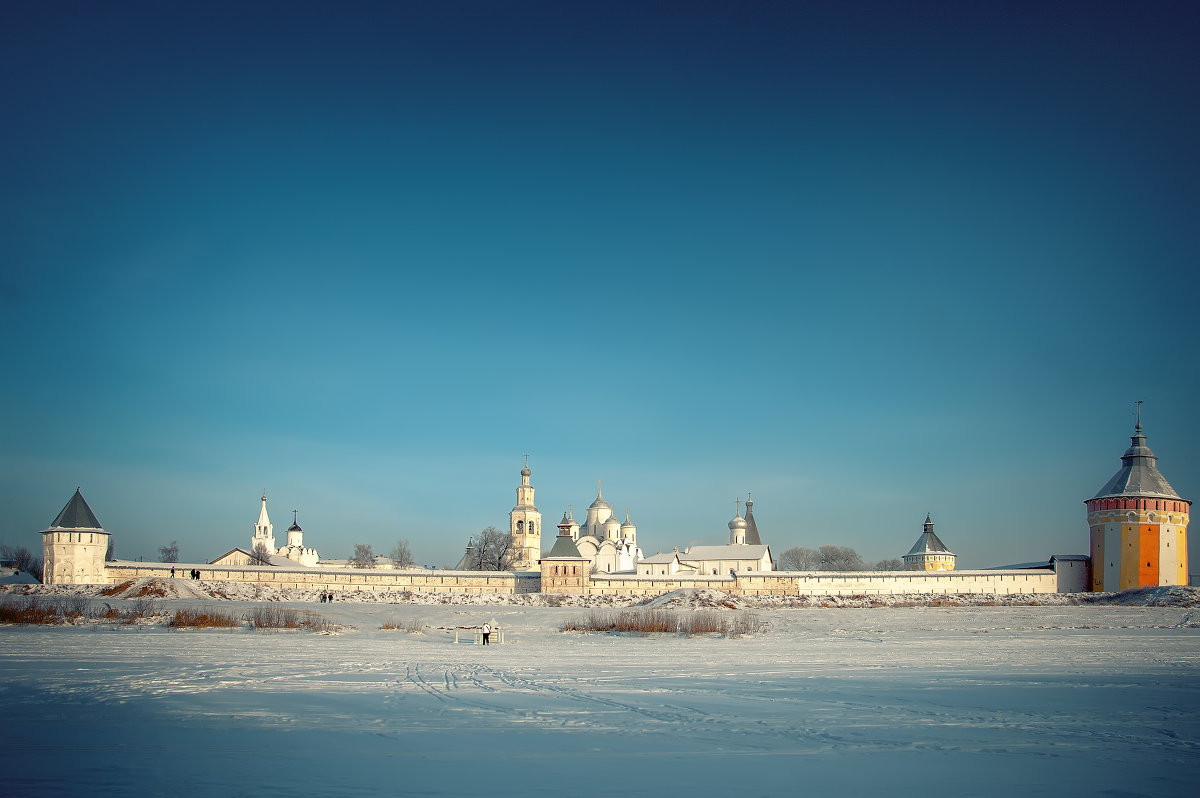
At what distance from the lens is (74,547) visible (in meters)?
44.0

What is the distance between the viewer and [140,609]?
83.7 feet

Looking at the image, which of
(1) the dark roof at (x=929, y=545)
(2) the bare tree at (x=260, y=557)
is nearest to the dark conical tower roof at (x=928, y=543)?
(1) the dark roof at (x=929, y=545)

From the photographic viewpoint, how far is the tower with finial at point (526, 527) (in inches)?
2616

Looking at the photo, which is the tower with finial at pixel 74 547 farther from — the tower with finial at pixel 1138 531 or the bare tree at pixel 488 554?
the tower with finial at pixel 1138 531

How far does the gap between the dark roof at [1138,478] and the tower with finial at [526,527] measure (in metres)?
38.0

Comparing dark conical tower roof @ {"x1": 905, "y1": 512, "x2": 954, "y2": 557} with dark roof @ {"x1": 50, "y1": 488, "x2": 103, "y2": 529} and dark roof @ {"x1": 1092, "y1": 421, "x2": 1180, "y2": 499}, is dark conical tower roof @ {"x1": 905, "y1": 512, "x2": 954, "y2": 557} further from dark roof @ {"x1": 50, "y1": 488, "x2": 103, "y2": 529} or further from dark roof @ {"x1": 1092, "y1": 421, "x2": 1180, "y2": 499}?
dark roof @ {"x1": 50, "y1": 488, "x2": 103, "y2": 529}

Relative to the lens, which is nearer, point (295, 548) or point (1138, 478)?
point (1138, 478)

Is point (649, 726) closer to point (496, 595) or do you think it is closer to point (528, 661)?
point (528, 661)

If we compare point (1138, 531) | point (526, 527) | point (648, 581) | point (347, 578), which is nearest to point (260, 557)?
point (347, 578)

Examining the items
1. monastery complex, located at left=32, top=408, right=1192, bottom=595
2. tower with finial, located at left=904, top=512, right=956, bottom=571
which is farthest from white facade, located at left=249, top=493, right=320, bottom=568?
tower with finial, located at left=904, top=512, right=956, bottom=571

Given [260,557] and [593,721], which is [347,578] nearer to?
[260,557]

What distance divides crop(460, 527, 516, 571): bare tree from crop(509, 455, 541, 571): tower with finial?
3709 millimetres

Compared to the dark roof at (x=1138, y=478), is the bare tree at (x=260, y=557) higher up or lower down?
lower down

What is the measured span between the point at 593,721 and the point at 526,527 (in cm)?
6073
